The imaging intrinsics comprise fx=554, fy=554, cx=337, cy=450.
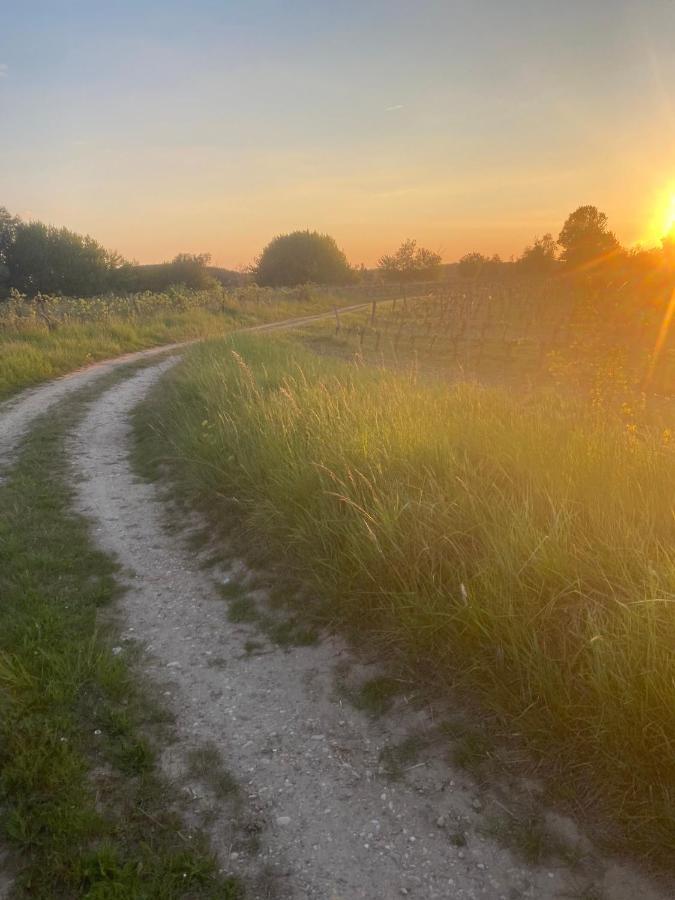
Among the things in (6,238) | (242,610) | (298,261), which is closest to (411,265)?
(298,261)

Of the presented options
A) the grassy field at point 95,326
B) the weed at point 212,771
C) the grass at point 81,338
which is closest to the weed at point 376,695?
the weed at point 212,771

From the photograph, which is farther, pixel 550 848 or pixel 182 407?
pixel 182 407

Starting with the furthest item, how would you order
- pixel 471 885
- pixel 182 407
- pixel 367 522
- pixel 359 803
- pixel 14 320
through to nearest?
pixel 14 320 → pixel 182 407 → pixel 367 522 → pixel 359 803 → pixel 471 885

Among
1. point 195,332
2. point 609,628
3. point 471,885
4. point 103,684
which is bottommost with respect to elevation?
point 471,885

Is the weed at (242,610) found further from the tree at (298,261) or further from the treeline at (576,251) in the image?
the tree at (298,261)

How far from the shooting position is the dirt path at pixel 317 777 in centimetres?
227

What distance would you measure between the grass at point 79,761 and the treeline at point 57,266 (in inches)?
1772

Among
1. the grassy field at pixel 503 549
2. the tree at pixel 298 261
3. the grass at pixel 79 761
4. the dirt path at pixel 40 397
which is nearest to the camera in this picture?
the grass at pixel 79 761

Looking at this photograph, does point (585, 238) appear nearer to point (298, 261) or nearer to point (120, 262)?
point (298, 261)

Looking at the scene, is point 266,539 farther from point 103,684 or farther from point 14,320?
point 14,320

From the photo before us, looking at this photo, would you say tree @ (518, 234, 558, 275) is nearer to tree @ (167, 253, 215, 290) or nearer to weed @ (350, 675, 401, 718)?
tree @ (167, 253, 215, 290)

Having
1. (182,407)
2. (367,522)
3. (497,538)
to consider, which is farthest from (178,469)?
(497,538)

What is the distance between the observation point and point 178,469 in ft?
22.8

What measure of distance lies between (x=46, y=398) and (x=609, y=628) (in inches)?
437
